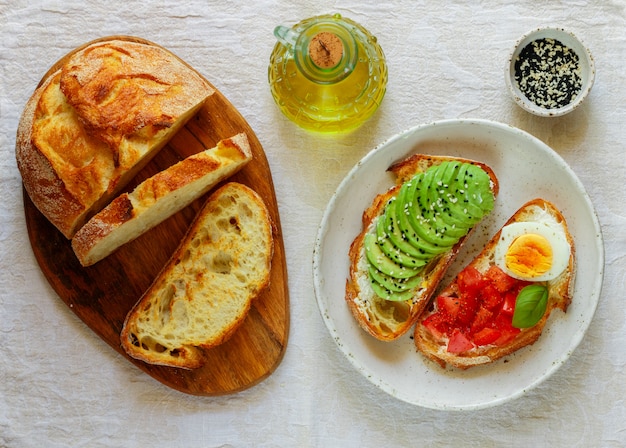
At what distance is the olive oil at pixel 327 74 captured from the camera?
2863mm

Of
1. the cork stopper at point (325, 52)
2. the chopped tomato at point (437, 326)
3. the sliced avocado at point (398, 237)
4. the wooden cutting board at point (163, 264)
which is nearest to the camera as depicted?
the cork stopper at point (325, 52)

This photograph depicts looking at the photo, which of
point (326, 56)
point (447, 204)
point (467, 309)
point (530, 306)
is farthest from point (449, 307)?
point (326, 56)

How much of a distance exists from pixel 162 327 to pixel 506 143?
1.70m

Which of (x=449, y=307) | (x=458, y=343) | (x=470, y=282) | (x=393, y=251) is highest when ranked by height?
(x=393, y=251)

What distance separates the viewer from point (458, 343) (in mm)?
3021

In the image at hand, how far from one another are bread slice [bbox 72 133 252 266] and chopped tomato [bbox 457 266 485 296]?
1.05 meters

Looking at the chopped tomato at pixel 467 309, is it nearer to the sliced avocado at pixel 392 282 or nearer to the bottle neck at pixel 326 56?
the sliced avocado at pixel 392 282

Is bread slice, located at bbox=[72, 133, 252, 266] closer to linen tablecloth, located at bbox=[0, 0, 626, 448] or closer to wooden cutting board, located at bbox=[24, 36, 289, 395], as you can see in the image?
wooden cutting board, located at bbox=[24, 36, 289, 395]

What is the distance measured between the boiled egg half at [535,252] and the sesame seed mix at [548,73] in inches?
23.0

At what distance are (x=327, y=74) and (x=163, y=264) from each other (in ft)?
3.71

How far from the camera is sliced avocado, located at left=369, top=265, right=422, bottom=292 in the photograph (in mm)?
2980

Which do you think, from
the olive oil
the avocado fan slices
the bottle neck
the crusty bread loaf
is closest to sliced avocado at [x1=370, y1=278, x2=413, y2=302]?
the avocado fan slices

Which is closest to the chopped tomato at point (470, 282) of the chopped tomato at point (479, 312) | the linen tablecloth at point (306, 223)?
the chopped tomato at point (479, 312)

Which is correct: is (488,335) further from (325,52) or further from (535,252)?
(325,52)
